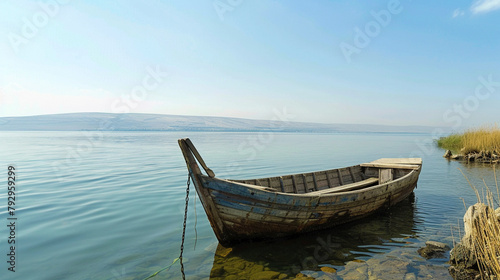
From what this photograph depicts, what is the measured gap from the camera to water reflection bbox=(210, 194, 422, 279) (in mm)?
5801

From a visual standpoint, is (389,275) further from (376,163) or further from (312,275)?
(376,163)

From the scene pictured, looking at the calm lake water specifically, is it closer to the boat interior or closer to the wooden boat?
the wooden boat

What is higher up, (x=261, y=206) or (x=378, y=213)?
(x=261, y=206)

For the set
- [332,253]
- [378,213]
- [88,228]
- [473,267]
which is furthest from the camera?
[378,213]

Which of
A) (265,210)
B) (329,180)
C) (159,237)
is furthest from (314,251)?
(329,180)

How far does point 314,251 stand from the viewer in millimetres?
6523

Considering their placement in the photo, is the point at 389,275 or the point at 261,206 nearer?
the point at 389,275

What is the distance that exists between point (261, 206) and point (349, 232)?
9.82ft

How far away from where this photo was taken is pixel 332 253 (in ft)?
21.3

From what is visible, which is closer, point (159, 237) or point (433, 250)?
point (433, 250)

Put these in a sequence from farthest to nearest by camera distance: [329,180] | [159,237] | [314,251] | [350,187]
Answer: [329,180] → [350,187] → [159,237] → [314,251]

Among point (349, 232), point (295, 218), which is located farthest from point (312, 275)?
point (349, 232)

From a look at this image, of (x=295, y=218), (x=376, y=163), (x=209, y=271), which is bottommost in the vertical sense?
(x=209, y=271)

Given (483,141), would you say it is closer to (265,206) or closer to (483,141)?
(483,141)
